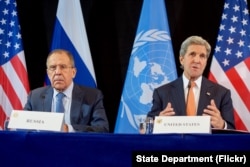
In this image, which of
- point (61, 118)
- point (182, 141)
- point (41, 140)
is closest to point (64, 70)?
point (61, 118)

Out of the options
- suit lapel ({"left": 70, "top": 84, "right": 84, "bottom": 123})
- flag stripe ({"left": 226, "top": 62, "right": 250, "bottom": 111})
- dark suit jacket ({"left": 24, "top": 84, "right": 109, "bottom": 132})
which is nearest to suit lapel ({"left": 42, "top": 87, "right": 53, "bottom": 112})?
dark suit jacket ({"left": 24, "top": 84, "right": 109, "bottom": 132})

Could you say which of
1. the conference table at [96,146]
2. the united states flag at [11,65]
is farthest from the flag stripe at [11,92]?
the conference table at [96,146]

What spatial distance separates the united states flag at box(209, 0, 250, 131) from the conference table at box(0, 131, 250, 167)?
2027mm

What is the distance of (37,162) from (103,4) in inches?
107

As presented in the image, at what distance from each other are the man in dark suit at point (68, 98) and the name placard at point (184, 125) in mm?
867

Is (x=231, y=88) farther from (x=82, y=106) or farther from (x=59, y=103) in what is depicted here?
(x=59, y=103)

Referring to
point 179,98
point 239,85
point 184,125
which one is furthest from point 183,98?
point 184,125

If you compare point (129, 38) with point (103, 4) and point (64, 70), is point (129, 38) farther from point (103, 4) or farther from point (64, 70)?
A: point (64, 70)

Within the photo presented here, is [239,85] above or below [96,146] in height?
above

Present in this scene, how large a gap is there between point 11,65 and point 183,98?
1838 mm

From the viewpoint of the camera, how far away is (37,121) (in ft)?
7.11

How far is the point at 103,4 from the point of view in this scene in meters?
4.39

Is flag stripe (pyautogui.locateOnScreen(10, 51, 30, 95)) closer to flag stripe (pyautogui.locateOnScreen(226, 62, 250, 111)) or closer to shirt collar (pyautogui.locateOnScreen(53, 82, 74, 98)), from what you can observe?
shirt collar (pyautogui.locateOnScreen(53, 82, 74, 98))

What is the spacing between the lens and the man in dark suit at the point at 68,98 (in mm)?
2912
